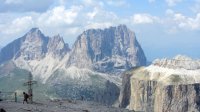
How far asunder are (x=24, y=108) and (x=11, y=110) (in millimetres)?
5006

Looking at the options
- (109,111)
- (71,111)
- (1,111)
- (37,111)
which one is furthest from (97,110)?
(1,111)

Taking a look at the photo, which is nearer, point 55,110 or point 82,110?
point 55,110

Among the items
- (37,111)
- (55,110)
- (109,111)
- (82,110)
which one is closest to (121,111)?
(109,111)

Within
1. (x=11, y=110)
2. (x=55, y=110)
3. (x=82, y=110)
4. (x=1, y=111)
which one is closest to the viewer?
(x=1, y=111)

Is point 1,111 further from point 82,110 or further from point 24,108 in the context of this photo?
point 82,110

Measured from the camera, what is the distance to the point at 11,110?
8538cm

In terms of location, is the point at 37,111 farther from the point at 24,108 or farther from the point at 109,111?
the point at 109,111

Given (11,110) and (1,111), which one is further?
(11,110)

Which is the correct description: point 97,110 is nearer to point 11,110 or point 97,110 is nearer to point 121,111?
point 121,111

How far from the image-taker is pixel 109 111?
108125 millimetres

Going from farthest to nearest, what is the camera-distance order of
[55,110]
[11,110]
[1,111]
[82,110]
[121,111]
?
[121,111] < [82,110] < [55,110] < [11,110] < [1,111]

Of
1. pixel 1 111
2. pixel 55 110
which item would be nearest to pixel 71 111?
pixel 55 110

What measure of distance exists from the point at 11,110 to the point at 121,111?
3387cm

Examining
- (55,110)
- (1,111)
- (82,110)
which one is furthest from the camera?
(82,110)
